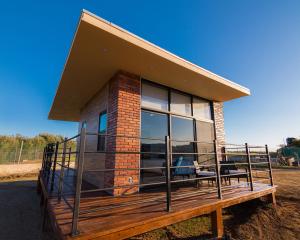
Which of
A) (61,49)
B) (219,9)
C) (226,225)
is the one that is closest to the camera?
(226,225)

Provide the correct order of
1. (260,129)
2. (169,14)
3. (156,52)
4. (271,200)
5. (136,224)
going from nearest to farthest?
(136,224)
(156,52)
(271,200)
(169,14)
(260,129)

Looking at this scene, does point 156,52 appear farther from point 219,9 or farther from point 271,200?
point 271,200

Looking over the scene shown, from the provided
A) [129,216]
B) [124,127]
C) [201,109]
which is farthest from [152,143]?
[201,109]

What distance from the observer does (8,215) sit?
435 cm

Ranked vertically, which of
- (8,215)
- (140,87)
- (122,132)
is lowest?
(8,215)

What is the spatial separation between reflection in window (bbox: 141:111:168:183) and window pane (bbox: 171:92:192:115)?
1.69 ft

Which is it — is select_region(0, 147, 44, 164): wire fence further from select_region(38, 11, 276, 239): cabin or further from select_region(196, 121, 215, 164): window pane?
select_region(196, 121, 215, 164): window pane

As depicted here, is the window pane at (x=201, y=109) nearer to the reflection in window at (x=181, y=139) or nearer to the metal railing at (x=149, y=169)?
the reflection in window at (x=181, y=139)

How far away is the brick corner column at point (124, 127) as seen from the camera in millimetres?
3518

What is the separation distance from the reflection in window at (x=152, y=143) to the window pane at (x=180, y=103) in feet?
1.69

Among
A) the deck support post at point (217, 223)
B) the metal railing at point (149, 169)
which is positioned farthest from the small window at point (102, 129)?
the deck support post at point (217, 223)

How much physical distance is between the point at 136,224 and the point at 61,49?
945 cm

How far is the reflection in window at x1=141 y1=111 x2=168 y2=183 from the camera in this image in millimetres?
3996

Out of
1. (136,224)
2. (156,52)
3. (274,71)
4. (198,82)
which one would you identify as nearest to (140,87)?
(156,52)
